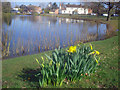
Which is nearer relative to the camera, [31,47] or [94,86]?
[94,86]

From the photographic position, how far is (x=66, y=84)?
3.76 m

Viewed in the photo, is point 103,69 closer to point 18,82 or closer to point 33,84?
point 33,84

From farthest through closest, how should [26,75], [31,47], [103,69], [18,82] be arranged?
[31,47] < [103,69] < [26,75] < [18,82]

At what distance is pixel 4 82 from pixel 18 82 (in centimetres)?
42

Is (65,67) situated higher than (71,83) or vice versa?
(65,67)

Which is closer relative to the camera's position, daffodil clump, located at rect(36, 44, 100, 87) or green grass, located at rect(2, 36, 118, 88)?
daffodil clump, located at rect(36, 44, 100, 87)

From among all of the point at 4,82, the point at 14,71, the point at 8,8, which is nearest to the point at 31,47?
the point at 8,8

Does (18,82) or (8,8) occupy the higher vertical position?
(8,8)

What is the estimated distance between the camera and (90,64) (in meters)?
4.07

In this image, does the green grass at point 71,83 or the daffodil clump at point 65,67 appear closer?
the daffodil clump at point 65,67

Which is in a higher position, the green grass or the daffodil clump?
the daffodil clump

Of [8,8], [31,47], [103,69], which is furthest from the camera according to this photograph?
[31,47]

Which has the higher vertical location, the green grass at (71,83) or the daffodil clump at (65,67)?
the daffodil clump at (65,67)

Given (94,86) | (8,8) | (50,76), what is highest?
(8,8)
